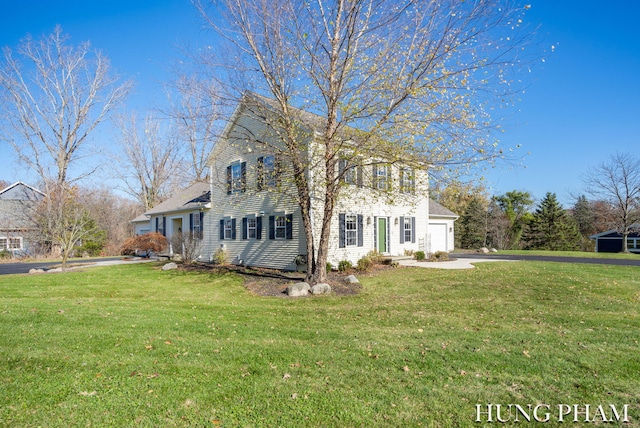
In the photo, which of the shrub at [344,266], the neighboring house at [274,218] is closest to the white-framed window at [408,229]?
the neighboring house at [274,218]

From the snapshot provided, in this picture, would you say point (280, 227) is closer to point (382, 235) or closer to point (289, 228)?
point (289, 228)

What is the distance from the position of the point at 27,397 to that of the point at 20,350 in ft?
5.52

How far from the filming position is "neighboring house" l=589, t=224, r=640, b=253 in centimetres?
3053

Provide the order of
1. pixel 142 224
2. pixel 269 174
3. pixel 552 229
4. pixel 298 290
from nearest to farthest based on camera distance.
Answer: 1. pixel 298 290
2. pixel 269 174
3. pixel 142 224
4. pixel 552 229

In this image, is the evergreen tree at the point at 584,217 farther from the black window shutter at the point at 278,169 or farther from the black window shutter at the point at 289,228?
the black window shutter at the point at 278,169

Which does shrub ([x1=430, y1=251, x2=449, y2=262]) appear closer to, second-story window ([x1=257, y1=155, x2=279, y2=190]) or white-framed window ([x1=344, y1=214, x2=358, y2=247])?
white-framed window ([x1=344, y1=214, x2=358, y2=247])

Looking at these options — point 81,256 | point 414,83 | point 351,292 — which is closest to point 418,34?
point 414,83

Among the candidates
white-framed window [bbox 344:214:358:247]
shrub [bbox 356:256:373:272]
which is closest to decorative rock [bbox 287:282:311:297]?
shrub [bbox 356:256:373:272]

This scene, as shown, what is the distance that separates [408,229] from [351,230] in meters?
4.54

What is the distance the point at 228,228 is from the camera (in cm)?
1805

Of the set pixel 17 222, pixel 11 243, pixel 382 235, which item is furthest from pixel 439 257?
pixel 17 222

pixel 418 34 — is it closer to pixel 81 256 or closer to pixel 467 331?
pixel 467 331

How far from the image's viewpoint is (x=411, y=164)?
9703 millimetres

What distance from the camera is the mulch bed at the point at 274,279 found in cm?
1023
